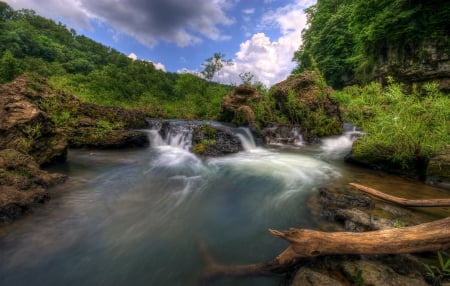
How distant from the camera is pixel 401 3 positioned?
42.3 feet

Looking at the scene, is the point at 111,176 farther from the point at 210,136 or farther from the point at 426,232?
the point at 426,232

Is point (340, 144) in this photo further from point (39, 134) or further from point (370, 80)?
point (39, 134)

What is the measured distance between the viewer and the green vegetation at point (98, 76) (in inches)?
835

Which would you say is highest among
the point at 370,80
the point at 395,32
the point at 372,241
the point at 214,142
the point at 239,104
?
the point at 395,32

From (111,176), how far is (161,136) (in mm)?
4630

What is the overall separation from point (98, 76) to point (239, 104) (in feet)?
83.2

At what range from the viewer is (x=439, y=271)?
193 centimetres

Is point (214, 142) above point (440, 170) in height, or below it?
above

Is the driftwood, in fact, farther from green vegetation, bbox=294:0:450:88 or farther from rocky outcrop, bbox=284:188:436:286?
green vegetation, bbox=294:0:450:88

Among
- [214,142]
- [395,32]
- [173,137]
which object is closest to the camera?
[214,142]

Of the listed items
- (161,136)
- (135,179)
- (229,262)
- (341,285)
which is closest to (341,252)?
Answer: (341,285)

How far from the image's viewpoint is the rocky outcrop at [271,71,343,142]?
456 inches

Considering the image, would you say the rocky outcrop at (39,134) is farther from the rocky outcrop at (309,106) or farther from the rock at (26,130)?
the rocky outcrop at (309,106)

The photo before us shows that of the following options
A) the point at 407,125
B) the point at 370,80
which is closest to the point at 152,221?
the point at 407,125
